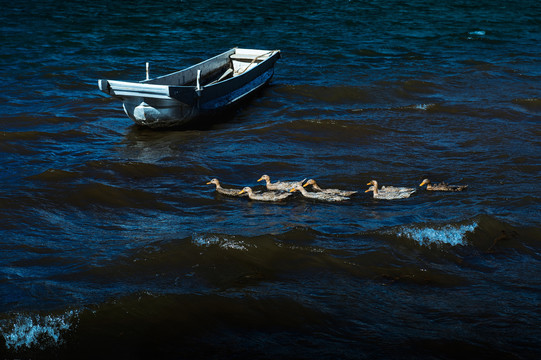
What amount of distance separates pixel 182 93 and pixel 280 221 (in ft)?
22.7

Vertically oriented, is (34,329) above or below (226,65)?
below

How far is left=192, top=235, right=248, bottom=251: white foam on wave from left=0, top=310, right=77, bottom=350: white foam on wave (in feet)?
9.07

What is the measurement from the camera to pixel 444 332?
809cm

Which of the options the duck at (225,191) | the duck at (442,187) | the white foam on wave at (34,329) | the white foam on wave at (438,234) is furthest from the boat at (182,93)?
the white foam on wave at (34,329)

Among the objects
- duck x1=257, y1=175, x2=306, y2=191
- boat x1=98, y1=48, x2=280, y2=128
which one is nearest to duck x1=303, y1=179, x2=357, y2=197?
duck x1=257, y1=175, x2=306, y2=191

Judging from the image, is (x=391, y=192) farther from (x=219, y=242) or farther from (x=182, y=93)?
(x=182, y=93)

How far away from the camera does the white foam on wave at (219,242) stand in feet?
34.4

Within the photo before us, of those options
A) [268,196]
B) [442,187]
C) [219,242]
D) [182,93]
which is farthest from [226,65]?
[219,242]

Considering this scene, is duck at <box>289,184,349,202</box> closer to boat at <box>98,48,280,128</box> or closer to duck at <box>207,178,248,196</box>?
duck at <box>207,178,248,196</box>

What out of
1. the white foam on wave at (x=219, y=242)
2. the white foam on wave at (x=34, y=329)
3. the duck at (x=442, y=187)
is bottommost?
the white foam on wave at (x=34, y=329)

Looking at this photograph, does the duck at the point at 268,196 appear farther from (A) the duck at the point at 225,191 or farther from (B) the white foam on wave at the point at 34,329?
(B) the white foam on wave at the point at 34,329

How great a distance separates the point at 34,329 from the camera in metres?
8.21

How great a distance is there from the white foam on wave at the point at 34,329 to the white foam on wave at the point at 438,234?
581 cm

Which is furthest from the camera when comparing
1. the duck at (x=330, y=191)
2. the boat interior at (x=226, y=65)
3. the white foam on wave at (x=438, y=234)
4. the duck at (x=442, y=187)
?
the boat interior at (x=226, y=65)
